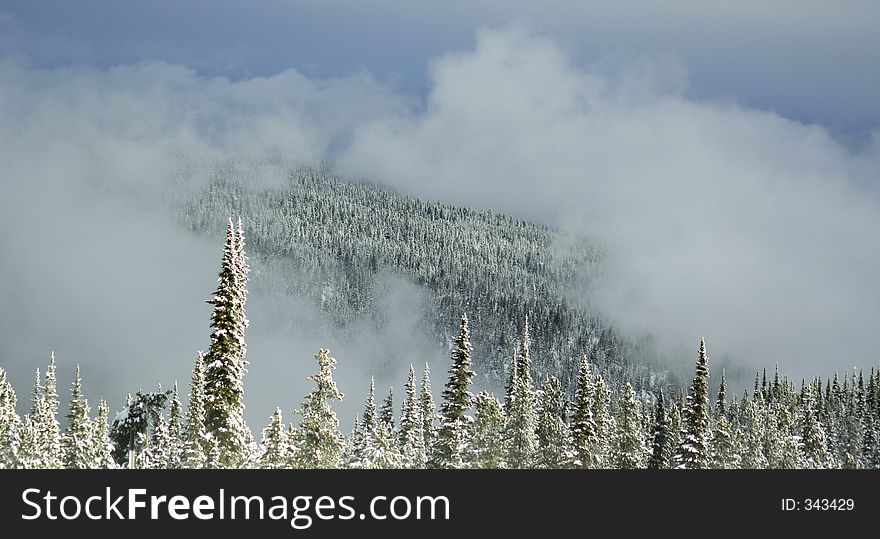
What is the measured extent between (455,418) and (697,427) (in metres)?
21.0

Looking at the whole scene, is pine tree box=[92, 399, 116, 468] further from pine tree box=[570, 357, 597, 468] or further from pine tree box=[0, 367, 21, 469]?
pine tree box=[570, 357, 597, 468]

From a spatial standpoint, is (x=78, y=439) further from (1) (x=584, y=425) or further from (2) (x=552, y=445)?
(1) (x=584, y=425)

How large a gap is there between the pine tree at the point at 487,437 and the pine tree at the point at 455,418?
0.76 metres

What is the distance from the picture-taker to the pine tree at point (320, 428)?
59.5 m

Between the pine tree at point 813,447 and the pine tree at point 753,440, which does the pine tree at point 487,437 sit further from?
the pine tree at point 813,447

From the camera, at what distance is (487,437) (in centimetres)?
7600

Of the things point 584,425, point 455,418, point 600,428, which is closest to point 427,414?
point 600,428

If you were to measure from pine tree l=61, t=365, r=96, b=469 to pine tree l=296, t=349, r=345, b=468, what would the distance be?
99.2 ft

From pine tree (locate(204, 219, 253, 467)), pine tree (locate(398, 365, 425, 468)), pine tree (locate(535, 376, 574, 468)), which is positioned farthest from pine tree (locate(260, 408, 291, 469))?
pine tree (locate(398, 365, 425, 468))

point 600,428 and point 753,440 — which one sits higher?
point 753,440

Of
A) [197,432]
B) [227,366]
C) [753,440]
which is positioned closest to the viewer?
[227,366]

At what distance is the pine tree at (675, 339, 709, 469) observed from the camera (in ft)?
276

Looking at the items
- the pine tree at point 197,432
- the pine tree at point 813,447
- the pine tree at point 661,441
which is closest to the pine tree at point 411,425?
the pine tree at point 661,441
